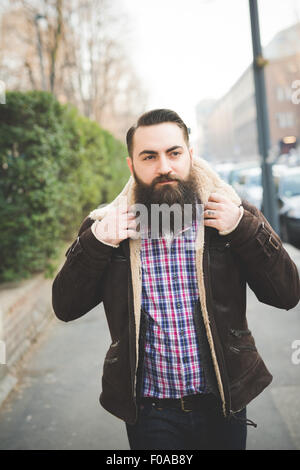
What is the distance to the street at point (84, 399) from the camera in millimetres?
3289

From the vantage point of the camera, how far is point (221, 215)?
5.94 feet

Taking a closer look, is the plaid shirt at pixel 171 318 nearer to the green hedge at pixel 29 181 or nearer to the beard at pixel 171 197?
the beard at pixel 171 197

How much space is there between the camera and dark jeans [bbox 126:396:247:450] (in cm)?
190

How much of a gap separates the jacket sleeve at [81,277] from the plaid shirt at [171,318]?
0.71 feet

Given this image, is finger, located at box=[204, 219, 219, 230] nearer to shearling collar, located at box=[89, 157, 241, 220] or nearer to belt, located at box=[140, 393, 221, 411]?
shearling collar, located at box=[89, 157, 241, 220]

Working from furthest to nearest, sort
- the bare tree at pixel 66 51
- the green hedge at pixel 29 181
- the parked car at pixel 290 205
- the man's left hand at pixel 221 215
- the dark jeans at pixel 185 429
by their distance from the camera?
the bare tree at pixel 66 51, the parked car at pixel 290 205, the green hedge at pixel 29 181, the dark jeans at pixel 185 429, the man's left hand at pixel 221 215

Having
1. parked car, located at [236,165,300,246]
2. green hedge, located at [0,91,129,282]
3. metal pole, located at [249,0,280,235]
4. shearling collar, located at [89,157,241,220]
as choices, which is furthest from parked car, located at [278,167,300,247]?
shearling collar, located at [89,157,241,220]

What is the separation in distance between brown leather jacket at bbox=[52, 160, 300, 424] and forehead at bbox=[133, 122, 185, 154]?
0.41 meters

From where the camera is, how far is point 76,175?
27.2 ft

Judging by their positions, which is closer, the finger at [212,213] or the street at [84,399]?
the finger at [212,213]

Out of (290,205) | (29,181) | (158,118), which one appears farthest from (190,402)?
(290,205)

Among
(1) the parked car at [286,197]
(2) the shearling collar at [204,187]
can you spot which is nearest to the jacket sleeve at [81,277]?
(2) the shearling collar at [204,187]

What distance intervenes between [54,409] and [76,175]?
5.25 meters
